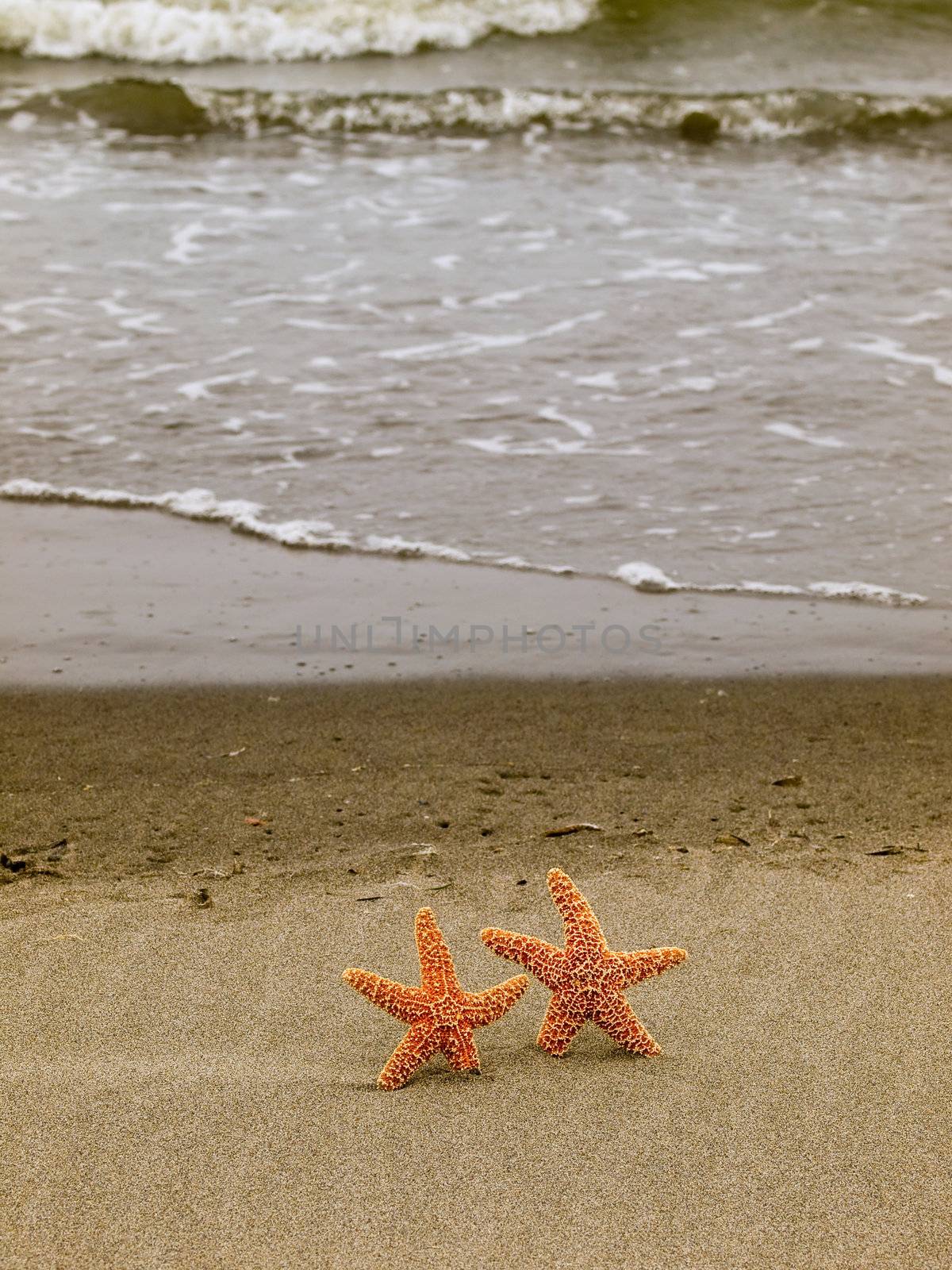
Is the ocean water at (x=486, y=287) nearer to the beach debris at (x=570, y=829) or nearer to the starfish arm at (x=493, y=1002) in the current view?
the beach debris at (x=570, y=829)

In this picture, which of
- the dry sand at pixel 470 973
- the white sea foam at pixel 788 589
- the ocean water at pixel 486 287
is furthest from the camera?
the ocean water at pixel 486 287

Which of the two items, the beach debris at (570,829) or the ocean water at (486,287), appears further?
the ocean water at (486,287)

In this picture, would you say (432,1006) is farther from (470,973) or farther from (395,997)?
(470,973)

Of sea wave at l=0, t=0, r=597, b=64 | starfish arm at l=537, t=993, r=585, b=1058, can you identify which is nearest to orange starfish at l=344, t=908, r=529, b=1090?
starfish arm at l=537, t=993, r=585, b=1058

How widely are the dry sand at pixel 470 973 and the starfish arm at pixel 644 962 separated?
0.64 feet

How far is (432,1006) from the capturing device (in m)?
2.81

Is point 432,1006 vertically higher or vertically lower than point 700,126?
lower

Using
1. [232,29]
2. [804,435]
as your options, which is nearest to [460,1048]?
[804,435]

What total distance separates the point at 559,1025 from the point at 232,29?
16379 mm

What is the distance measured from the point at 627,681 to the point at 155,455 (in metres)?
Result: 3.16

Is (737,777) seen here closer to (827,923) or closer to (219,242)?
(827,923)

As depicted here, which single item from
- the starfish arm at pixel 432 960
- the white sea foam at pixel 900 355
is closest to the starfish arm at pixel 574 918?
the starfish arm at pixel 432 960

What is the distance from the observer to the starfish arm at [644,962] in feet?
9.55

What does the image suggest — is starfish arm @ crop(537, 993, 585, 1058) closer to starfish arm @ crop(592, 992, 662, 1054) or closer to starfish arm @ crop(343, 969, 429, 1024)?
starfish arm @ crop(592, 992, 662, 1054)
